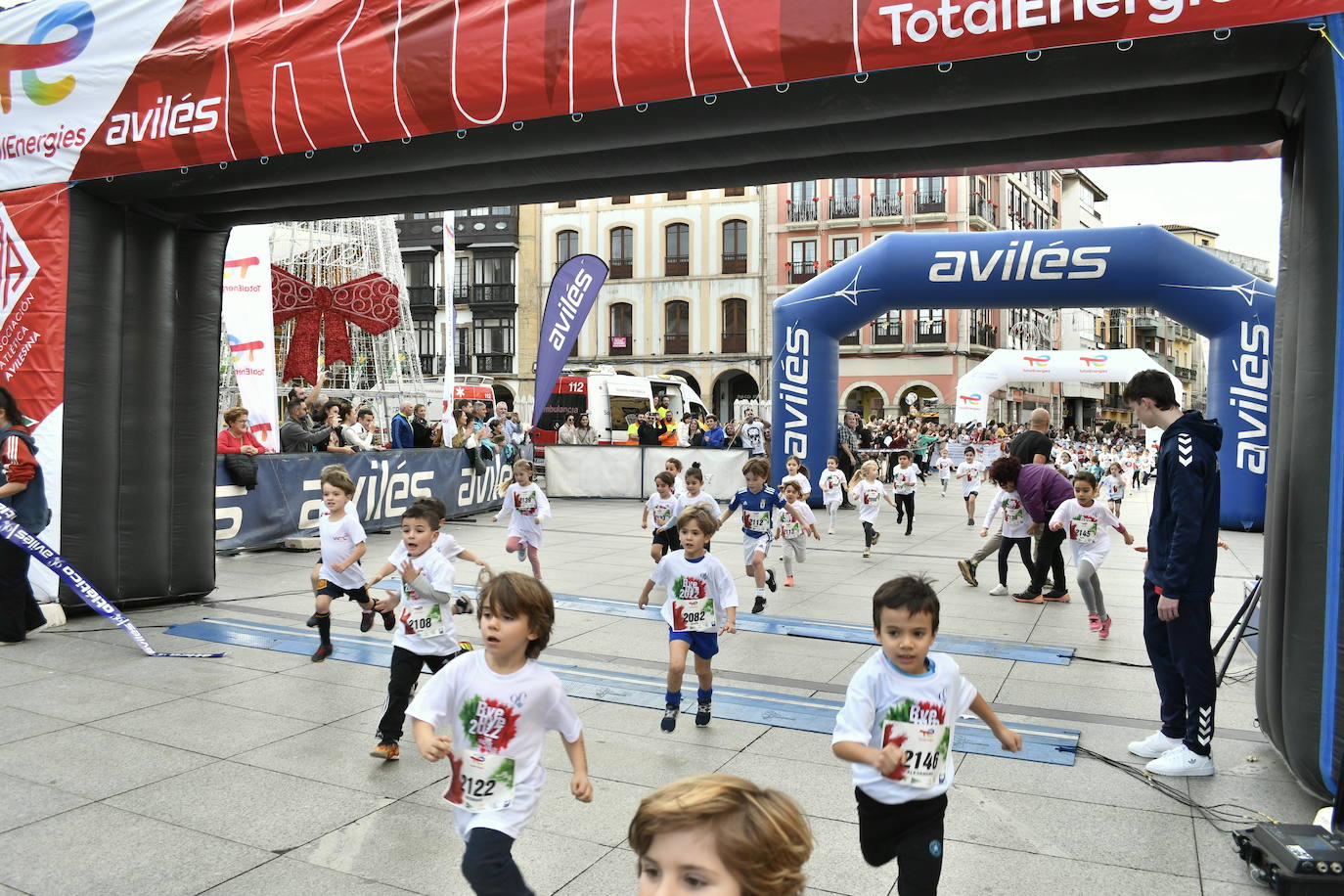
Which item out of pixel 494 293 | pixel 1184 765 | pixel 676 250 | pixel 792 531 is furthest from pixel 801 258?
pixel 1184 765

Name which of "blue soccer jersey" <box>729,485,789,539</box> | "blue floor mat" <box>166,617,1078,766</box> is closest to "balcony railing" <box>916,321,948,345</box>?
"blue soccer jersey" <box>729,485,789,539</box>

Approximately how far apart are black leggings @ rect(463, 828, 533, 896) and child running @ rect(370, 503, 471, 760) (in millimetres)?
2190

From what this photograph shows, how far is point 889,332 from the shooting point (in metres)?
44.8

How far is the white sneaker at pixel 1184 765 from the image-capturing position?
492 cm

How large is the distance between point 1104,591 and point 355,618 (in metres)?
7.94

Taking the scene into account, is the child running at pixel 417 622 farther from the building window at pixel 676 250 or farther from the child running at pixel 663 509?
the building window at pixel 676 250

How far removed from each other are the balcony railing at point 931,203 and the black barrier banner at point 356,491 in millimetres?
32097

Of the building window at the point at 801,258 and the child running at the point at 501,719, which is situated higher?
the building window at the point at 801,258

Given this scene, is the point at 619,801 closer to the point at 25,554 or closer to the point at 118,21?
the point at 25,554

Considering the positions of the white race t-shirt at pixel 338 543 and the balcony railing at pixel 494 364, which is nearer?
the white race t-shirt at pixel 338 543

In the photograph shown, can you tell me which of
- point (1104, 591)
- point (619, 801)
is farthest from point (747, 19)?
point (1104, 591)

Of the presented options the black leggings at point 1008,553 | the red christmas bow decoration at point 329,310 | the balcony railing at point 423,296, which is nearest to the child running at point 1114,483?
the black leggings at point 1008,553

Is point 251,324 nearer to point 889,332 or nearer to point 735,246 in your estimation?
point 735,246

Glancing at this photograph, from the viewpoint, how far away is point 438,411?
3334 centimetres
